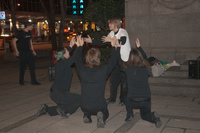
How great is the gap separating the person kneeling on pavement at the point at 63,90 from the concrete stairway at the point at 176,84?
2.95 meters

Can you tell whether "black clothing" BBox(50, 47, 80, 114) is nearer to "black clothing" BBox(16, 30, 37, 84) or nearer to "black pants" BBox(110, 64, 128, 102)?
"black pants" BBox(110, 64, 128, 102)

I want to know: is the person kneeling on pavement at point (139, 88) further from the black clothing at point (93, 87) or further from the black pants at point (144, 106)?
the black clothing at point (93, 87)

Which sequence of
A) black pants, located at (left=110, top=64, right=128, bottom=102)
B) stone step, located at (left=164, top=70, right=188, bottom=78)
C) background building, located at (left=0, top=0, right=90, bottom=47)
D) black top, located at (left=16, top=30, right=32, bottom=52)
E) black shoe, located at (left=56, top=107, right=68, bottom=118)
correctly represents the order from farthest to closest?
1. background building, located at (left=0, top=0, right=90, bottom=47)
2. black top, located at (left=16, top=30, right=32, bottom=52)
3. stone step, located at (left=164, top=70, right=188, bottom=78)
4. black pants, located at (left=110, top=64, right=128, bottom=102)
5. black shoe, located at (left=56, top=107, right=68, bottom=118)

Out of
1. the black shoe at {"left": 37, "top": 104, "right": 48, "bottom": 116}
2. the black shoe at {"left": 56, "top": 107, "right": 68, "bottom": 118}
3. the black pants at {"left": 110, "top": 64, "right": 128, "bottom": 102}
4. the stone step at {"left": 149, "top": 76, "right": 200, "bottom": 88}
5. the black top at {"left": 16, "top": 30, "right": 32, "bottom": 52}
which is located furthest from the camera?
the black top at {"left": 16, "top": 30, "right": 32, "bottom": 52}

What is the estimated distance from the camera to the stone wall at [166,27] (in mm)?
9055

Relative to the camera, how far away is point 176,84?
7.84 meters

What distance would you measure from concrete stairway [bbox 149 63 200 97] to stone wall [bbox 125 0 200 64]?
835 millimetres

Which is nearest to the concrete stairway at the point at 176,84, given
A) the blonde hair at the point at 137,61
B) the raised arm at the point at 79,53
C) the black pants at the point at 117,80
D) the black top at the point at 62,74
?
the black pants at the point at 117,80

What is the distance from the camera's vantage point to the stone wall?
9.05 m

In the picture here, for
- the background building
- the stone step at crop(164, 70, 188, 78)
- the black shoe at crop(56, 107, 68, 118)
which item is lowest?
the black shoe at crop(56, 107, 68, 118)

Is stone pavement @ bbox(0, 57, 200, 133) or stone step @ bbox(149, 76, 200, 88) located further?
stone step @ bbox(149, 76, 200, 88)

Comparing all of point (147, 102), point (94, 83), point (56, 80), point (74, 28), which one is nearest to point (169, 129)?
point (147, 102)

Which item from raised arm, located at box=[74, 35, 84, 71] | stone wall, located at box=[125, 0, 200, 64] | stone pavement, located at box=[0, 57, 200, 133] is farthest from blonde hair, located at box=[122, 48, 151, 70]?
stone wall, located at box=[125, 0, 200, 64]

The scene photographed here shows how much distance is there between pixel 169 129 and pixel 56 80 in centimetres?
241
